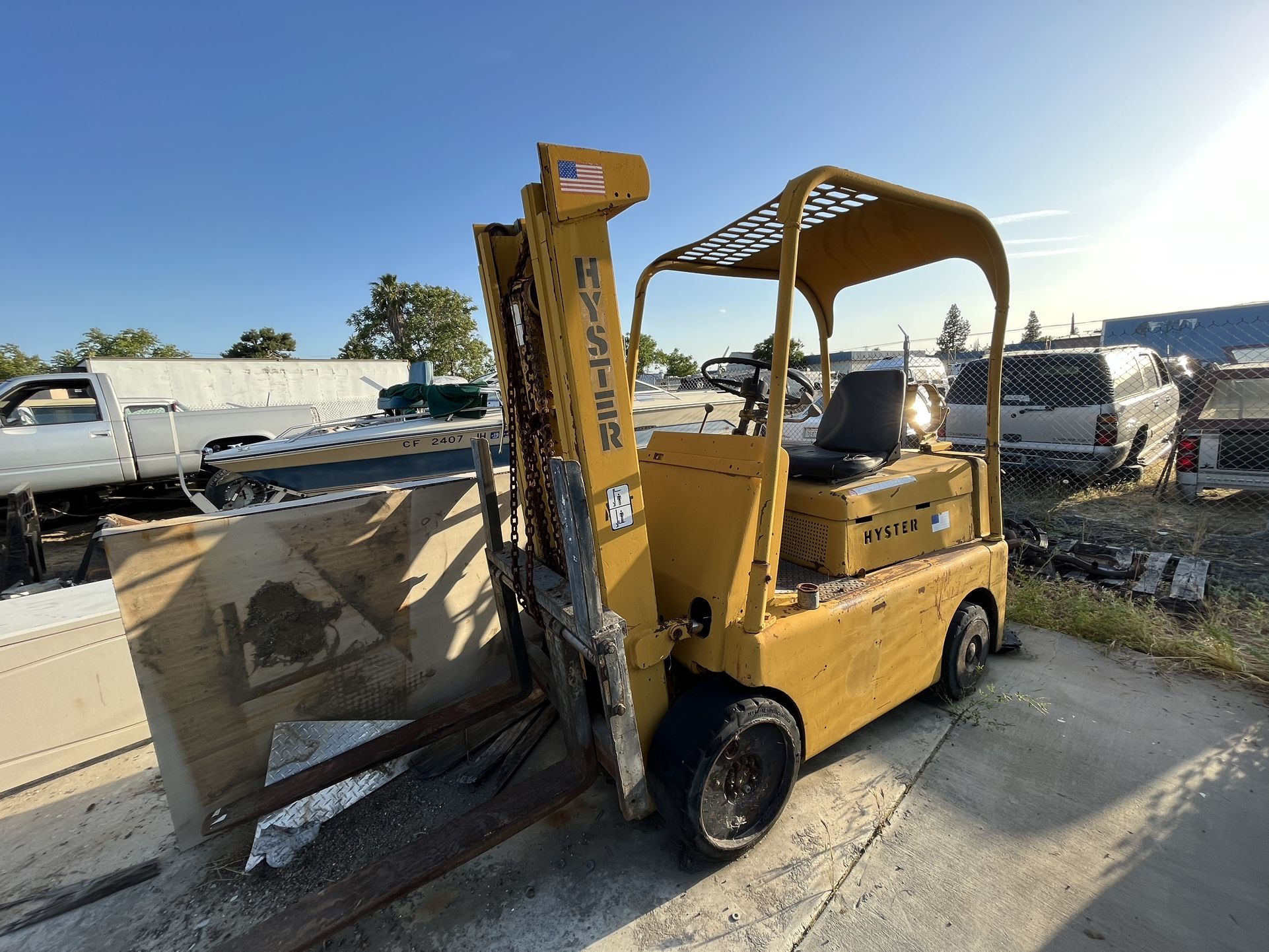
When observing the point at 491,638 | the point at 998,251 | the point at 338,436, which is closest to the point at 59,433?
the point at 338,436

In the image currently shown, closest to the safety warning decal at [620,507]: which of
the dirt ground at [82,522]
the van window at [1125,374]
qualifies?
the van window at [1125,374]

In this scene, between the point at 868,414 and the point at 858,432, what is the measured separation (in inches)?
4.5

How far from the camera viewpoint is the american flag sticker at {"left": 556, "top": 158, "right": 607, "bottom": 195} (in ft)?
5.72

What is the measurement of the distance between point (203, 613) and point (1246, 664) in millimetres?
5741

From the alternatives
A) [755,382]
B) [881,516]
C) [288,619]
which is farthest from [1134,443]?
[288,619]

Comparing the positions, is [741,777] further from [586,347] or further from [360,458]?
[360,458]

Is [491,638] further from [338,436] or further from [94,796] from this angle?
[338,436]

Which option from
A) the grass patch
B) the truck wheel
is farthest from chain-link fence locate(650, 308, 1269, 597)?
the truck wheel

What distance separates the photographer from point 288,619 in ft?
8.82

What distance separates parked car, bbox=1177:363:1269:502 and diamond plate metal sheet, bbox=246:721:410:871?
7.90 meters

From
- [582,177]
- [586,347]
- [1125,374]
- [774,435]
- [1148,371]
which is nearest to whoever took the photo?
[582,177]

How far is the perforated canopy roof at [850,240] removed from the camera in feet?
7.12

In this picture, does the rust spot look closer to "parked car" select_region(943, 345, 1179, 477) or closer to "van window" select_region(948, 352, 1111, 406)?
"van window" select_region(948, 352, 1111, 406)

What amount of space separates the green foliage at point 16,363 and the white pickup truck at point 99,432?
28.3m
